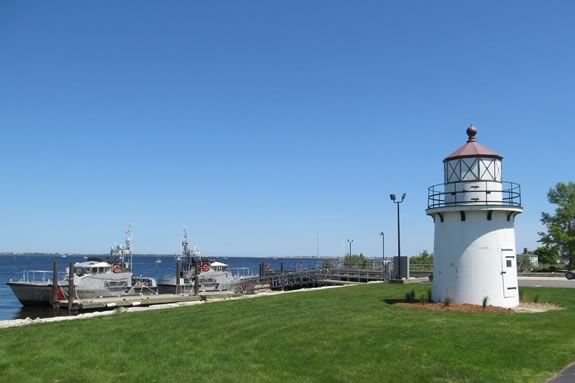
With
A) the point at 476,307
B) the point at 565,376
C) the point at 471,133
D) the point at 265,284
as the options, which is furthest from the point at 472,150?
the point at 265,284

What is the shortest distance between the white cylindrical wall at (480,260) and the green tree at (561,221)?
46.6 meters

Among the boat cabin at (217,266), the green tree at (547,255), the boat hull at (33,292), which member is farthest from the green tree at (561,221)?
the boat hull at (33,292)

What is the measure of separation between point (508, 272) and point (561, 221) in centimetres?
5054

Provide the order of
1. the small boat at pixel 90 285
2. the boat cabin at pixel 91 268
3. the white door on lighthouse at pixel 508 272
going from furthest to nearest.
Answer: the boat cabin at pixel 91 268 < the small boat at pixel 90 285 < the white door on lighthouse at pixel 508 272

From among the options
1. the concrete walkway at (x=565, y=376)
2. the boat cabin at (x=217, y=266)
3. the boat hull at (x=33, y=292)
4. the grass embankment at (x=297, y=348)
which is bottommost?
the boat hull at (x=33, y=292)

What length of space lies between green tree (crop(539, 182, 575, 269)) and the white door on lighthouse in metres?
46.3

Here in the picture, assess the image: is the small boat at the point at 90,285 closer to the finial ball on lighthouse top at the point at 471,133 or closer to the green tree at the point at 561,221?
the finial ball on lighthouse top at the point at 471,133

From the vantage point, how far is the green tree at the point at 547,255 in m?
64.4

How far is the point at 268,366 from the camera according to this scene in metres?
11.5

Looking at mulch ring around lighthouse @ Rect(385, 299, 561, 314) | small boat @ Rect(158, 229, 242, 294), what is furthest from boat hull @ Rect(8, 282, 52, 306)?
mulch ring around lighthouse @ Rect(385, 299, 561, 314)

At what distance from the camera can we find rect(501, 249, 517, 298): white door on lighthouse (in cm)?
2145

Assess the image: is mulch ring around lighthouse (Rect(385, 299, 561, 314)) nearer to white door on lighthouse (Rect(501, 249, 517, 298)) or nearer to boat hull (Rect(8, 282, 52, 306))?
white door on lighthouse (Rect(501, 249, 517, 298))

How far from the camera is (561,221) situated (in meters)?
66.0

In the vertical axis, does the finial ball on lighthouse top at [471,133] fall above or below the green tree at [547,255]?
above
